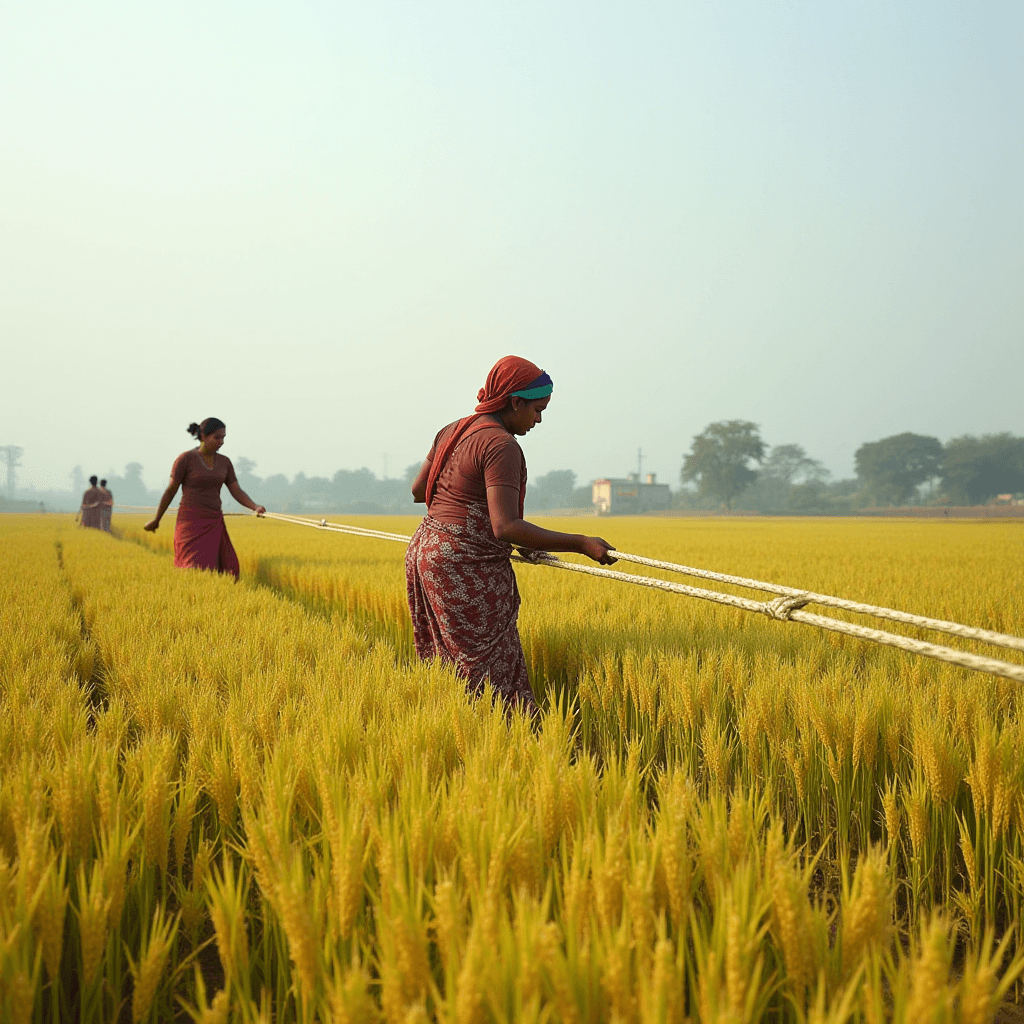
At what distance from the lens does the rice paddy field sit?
84cm

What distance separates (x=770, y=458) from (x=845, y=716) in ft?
419

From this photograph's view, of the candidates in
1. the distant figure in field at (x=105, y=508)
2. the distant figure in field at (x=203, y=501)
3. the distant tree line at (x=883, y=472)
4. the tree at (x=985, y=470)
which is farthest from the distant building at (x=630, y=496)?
the distant figure in field at (x=203, y=501)

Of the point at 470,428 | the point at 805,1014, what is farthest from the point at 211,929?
the point at 470,428

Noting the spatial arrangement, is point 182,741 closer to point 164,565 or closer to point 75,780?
point 75,780

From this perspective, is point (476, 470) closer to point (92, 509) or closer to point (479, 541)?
point (479, 541)

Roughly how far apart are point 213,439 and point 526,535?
4328 millimetres

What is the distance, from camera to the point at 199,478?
6.00 meters

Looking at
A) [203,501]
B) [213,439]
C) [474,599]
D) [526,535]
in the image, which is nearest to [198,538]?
[203,501]

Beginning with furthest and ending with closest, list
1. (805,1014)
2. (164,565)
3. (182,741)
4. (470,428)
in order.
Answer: (164,565) → (470,428) → (182,741) → (805,1014)

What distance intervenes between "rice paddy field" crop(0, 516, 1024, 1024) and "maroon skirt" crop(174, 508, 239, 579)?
3282 mm

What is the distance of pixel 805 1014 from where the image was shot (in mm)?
948

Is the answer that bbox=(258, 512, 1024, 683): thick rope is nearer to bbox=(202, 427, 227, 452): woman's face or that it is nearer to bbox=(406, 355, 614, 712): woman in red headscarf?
bbox=(406, 355, 614, 712): woman in red headscarf

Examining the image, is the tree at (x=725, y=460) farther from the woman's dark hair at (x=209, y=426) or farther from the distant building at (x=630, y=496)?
the woman's dark hair at (x=209, y=426)

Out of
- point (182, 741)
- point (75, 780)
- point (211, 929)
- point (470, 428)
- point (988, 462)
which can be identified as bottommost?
point (211, 929)
